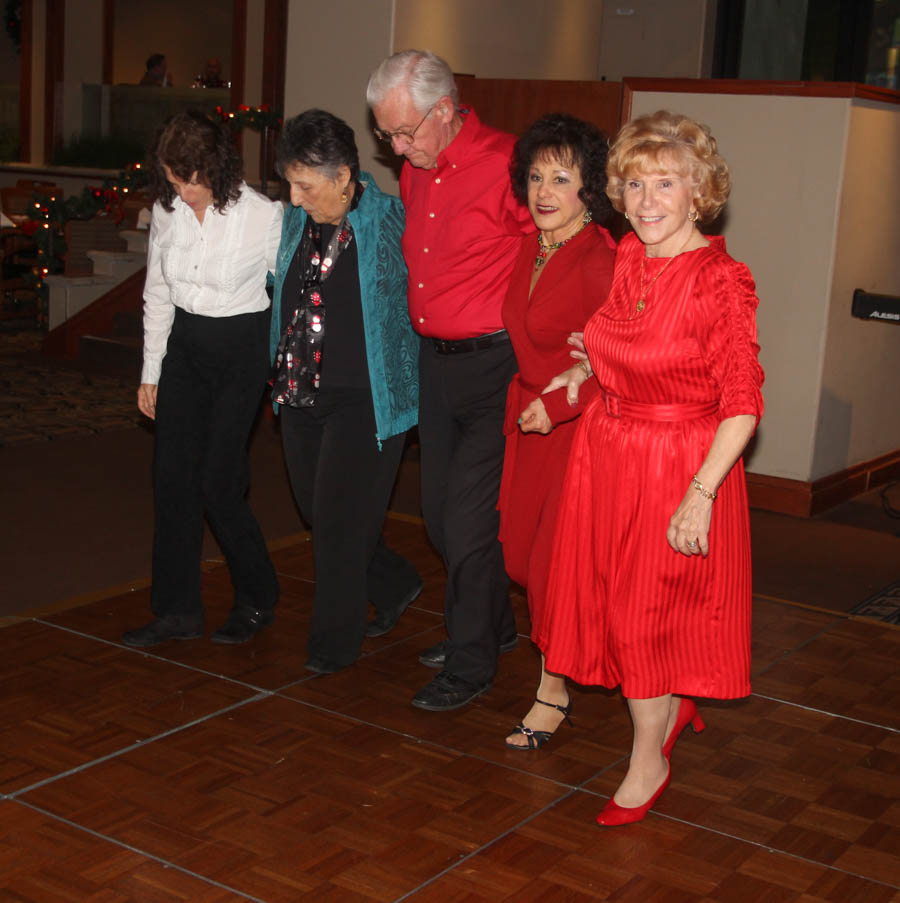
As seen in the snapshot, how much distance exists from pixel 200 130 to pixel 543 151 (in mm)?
1047

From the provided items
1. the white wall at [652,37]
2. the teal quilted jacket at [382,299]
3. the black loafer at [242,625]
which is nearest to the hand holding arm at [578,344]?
the teal quilted jacket at [382,299]

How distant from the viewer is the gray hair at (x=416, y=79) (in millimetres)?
3412

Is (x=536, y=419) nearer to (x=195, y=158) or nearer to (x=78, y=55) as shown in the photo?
(x=195, y=158)

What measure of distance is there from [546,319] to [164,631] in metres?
1.64

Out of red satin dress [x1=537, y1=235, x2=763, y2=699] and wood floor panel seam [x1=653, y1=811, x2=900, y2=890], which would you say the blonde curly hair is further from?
wood floor panel seam [x1=653, y1=811, x2=900, y2=890]

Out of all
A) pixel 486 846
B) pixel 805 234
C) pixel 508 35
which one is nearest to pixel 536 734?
pixel 486 846

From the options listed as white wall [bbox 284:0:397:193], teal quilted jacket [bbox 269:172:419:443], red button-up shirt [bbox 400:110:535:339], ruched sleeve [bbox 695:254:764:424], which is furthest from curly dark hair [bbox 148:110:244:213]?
white wall [bbox 284:0:397:193]

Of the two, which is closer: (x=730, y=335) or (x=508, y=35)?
(x=730, y=335)

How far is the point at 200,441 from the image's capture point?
3.90 meters

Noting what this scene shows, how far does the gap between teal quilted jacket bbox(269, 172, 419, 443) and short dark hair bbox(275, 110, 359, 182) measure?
0.54ft

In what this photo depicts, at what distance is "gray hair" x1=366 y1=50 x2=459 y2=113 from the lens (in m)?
3.41

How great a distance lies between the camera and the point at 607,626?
2.95m

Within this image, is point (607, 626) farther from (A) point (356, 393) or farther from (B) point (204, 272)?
(B) point (204, 272)

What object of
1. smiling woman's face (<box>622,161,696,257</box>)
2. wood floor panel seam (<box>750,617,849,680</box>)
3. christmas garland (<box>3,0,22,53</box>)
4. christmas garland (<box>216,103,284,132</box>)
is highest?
christmas garland (<box>3,0,22,53</box>)
